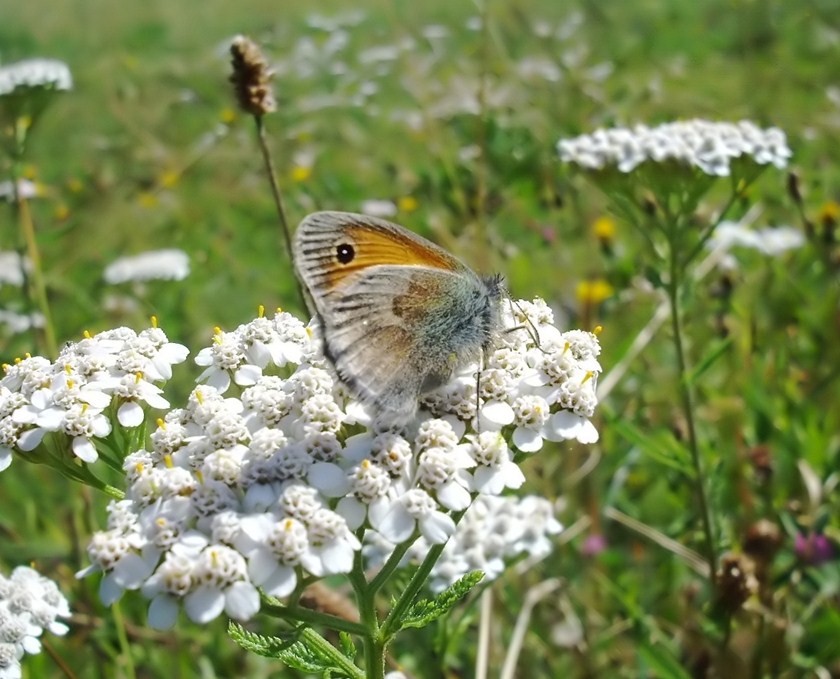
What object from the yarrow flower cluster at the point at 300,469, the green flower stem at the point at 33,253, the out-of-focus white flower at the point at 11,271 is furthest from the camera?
the out-of-focus white flower at the point at 11,271

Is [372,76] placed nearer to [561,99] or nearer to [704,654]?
[561,99]

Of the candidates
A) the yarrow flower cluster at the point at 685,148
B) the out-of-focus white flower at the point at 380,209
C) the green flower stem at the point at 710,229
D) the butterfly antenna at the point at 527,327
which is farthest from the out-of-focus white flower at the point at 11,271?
the green flower stem at the point at 710,229

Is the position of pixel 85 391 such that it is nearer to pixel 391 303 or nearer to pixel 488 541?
pixel 391 303

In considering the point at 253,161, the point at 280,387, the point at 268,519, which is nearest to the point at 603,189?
the point at 280,387

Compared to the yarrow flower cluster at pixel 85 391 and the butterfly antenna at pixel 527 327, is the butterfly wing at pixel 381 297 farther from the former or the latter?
the yarrow flower cluster at pixel 85 391

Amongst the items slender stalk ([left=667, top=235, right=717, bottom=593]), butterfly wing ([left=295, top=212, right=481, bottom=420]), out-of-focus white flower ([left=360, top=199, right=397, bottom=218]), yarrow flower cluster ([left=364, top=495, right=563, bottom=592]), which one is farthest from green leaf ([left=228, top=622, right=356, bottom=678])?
out-of-focus white flower ([left=360, top=199, right=397, bottom=218])

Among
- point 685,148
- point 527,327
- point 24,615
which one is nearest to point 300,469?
point 527,327

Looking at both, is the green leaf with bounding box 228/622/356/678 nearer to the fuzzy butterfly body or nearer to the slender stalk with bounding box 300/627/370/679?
the slender stalk with bounding box 300/627/370/679
